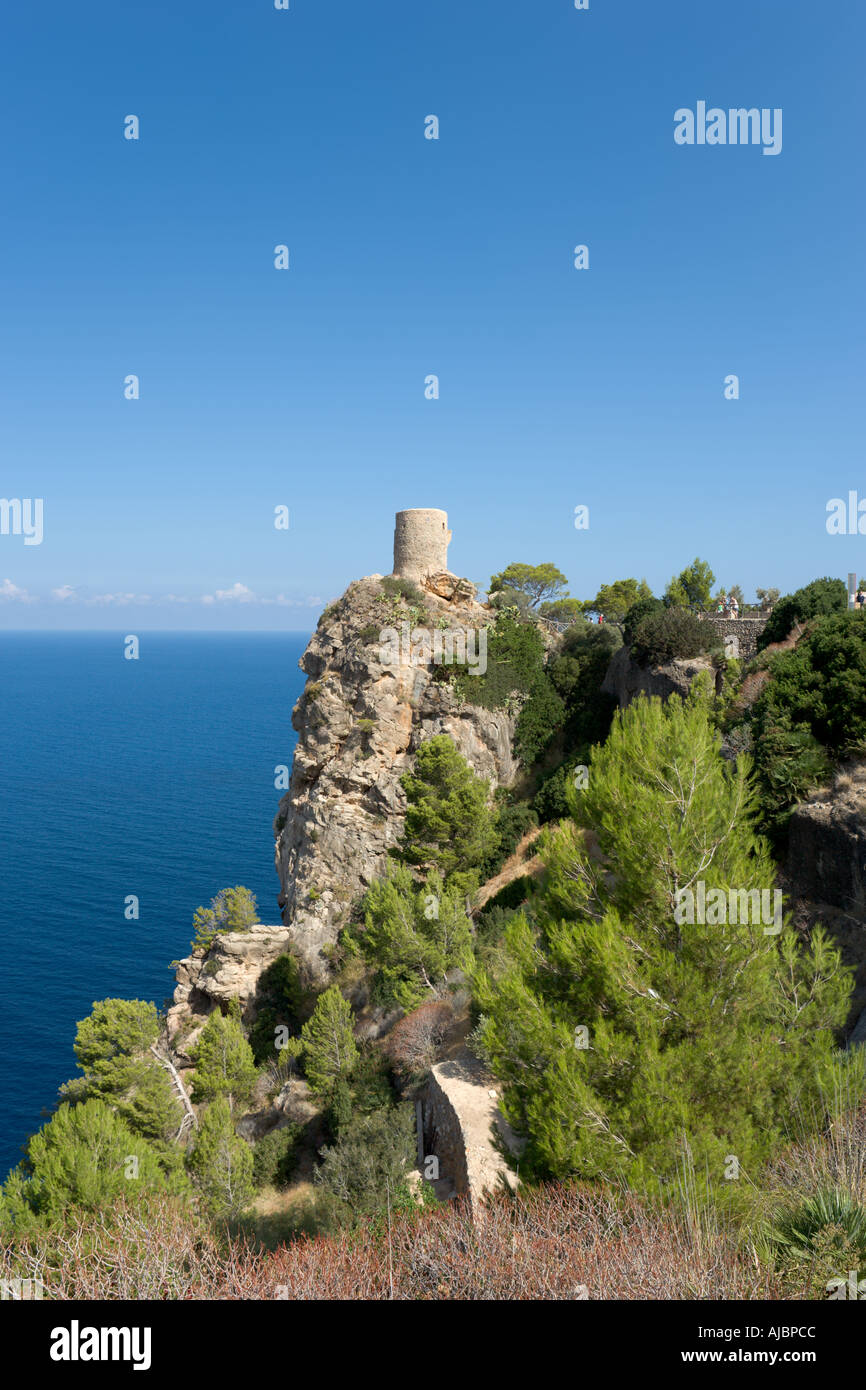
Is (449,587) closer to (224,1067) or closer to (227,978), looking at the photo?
(227,978)

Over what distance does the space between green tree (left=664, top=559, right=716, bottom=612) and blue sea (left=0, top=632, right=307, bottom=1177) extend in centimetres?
4033

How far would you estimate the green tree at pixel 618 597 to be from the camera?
5116 centimetres

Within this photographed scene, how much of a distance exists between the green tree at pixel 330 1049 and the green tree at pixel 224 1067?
4.73 meters

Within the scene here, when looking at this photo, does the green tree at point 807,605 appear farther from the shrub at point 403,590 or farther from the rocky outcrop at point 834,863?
the shrub at point 403,590

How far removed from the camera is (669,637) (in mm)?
29953

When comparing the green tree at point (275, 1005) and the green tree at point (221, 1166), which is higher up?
the green tree at point (275, 1005)

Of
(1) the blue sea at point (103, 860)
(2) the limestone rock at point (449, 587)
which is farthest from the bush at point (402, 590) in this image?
(1) the blue sea at point (103, 860)

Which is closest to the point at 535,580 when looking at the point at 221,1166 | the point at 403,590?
the point at 403,590

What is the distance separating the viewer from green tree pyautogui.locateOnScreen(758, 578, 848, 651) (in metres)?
25.2

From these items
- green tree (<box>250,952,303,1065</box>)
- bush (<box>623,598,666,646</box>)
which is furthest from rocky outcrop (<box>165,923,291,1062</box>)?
bush (<box>623,598,666,646</box>)

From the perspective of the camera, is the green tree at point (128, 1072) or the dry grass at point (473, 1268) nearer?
the dry grass at point (473, 1268)

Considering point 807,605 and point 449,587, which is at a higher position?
point 449,587

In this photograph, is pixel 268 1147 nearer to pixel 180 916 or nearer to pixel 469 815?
pixel 469 815

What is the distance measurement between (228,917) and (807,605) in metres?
30.8
